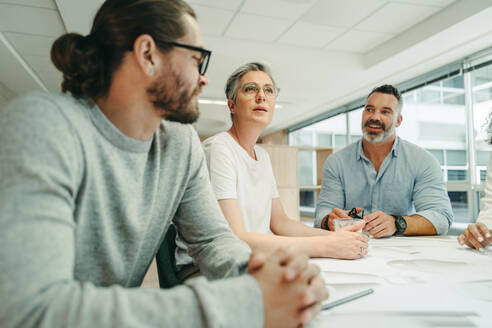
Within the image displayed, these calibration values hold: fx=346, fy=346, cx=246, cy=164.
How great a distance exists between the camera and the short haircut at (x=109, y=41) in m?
0.75

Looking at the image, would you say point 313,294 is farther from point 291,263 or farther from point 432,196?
point 432,196

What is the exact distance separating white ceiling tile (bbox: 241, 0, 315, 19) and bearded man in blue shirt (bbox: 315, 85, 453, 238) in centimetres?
160

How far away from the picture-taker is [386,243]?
1326mm

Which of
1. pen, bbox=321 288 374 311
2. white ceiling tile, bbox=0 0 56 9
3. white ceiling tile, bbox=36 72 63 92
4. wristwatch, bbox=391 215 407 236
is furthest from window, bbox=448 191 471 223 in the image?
white ceiling tile, bbox=36 72 63 92

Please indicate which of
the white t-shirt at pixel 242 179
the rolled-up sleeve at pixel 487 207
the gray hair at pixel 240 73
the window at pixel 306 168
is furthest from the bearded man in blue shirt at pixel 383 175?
the window at pixel 306 168

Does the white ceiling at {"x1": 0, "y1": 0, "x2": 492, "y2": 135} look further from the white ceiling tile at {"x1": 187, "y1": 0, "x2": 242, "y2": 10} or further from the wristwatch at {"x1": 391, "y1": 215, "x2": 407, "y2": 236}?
the wristwatch at {"x1": 391, "y1": 215, "x2": 407, "y2": 236}

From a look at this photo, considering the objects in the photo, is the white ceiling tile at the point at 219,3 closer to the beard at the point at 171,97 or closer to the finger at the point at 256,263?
the beard at the point at 171,97

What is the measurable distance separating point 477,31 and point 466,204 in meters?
2.07

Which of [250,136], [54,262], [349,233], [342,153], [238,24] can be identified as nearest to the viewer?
[54,262]

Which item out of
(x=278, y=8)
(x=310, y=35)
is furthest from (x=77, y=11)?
(x=310, y=35)

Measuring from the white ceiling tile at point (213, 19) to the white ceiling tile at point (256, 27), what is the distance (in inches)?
3.8

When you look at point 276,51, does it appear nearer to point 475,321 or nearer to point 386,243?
point 386,243

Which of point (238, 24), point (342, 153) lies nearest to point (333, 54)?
point (238, 24)

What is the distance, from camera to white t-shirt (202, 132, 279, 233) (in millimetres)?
1266
